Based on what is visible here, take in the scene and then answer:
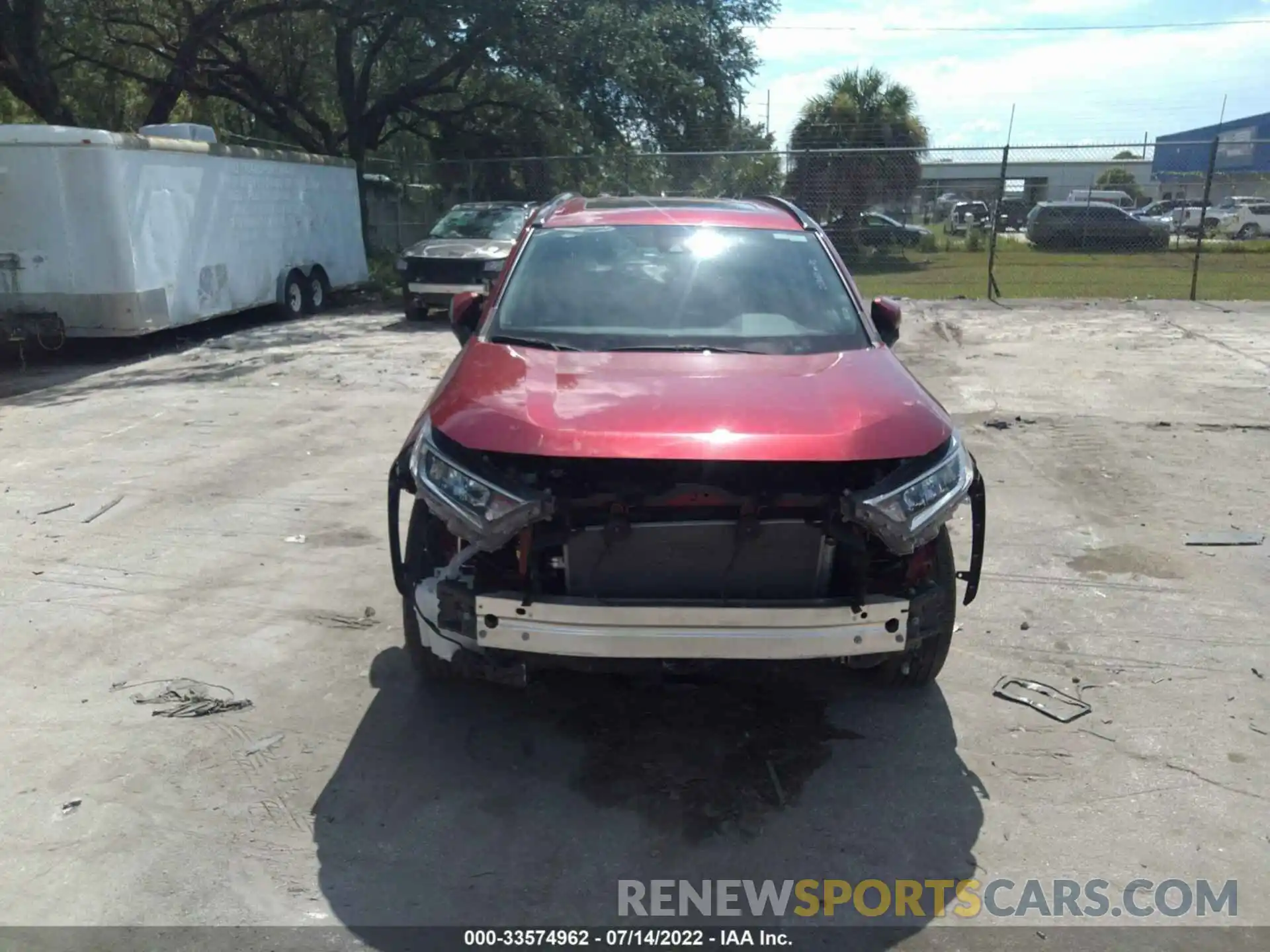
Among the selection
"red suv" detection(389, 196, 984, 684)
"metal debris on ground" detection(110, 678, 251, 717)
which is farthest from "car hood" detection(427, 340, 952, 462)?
"metal debris on ground" detection(110, 678, 251, 717)

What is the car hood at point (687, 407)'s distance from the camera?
3.35 m

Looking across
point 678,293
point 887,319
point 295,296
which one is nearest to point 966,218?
point 295,296

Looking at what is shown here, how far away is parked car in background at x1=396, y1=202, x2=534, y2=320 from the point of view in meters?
15.2

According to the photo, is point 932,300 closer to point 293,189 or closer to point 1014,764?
point 293,189

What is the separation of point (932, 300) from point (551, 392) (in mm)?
14517

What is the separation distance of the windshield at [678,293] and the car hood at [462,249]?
10.2m

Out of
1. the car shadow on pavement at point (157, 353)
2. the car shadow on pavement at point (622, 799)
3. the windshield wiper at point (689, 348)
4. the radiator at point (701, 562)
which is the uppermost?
the windshield wiper at point (689, 348)

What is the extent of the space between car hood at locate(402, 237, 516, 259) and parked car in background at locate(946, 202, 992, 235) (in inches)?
617

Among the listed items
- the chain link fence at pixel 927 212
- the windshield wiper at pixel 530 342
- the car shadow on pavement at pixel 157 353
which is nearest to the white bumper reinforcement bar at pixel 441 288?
the car shadow on pavement at pixel 157 353

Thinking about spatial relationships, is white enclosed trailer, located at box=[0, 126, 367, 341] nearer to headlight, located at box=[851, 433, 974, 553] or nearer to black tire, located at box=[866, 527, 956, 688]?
black tire, located at box=[866, 527, 956, 688]

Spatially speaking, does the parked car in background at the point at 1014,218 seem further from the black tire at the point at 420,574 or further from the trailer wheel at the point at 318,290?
the black tire at the point at 420,574

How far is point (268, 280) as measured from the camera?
15.4 meters

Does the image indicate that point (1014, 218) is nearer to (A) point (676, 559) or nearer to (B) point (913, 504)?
(B) point (913, 504)

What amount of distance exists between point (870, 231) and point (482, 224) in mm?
9264
